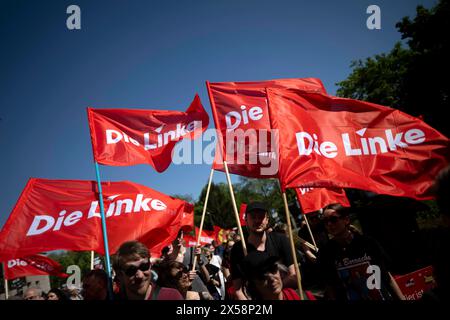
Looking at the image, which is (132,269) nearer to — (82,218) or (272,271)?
(272,271)

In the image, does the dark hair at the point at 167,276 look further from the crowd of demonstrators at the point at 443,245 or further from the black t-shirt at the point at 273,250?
the crowd of demonstrators at the point at 443,245

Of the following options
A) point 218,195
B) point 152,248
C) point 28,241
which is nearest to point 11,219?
point 28,241

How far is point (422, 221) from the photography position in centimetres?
1767

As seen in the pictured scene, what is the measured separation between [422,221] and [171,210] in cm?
1821

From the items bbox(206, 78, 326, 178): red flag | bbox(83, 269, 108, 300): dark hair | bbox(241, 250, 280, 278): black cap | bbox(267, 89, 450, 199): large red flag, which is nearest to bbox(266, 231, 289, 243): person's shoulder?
bbox(267, 89, 450, 199): large red flag

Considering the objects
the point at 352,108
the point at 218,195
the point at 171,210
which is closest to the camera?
the point at 352,108

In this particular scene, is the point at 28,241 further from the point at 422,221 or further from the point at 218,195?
the point at 218,195

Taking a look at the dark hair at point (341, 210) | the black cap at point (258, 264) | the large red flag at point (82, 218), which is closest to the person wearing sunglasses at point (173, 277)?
the black cap at point (258, 264)

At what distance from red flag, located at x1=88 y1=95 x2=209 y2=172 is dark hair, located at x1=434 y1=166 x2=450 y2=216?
182 inches

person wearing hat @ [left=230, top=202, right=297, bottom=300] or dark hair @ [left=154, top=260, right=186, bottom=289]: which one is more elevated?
person wearing hat @ [left=230, top=202, right=297, bottom=300]

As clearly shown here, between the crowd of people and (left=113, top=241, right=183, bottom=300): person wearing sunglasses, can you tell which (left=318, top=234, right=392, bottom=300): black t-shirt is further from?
(left=113, top=241, right=183, bottom=300): person wearing sunglasses

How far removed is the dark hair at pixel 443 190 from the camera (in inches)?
60.9

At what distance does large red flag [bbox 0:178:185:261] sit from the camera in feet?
14.9
